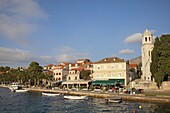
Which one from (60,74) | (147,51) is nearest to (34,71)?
(60,74)

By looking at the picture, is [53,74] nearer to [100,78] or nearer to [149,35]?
[100,78]

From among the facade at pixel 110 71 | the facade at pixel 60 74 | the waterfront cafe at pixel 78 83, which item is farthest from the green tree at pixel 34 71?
the facade at pixel 110 71

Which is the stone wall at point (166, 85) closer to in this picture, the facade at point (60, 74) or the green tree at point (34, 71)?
the facade at point (60, 74)

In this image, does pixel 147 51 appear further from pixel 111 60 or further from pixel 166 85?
pixel 166 85

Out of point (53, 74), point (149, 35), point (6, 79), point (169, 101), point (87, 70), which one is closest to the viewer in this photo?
point (169, 101)

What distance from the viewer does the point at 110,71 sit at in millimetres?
78875

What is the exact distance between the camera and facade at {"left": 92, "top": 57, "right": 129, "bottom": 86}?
76000 mm

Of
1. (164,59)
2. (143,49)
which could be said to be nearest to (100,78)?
(143,49)

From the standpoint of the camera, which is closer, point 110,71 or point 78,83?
point 110,71

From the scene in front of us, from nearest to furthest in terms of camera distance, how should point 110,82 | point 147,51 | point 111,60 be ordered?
point 110,82 < point 147,51 < point 111,60

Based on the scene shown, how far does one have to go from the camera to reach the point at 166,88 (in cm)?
6044

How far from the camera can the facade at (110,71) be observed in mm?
76000

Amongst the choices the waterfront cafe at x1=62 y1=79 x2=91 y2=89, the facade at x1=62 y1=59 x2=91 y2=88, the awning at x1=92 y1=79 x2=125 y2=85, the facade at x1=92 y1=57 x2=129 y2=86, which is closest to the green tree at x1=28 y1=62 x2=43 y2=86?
the facade at x1=62 y1=59 x2=91 y2=88

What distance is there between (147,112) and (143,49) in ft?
139
